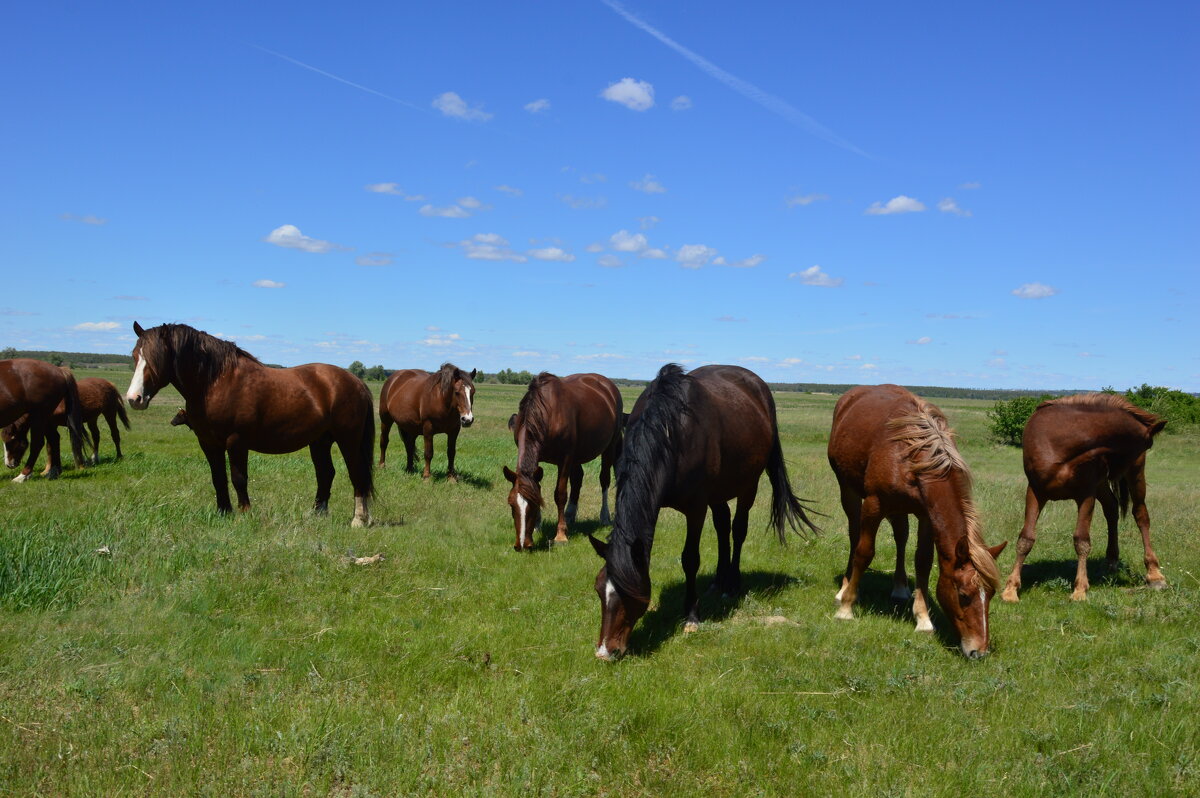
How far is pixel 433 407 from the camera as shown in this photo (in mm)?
15484

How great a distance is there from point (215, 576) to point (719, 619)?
478 centimetres

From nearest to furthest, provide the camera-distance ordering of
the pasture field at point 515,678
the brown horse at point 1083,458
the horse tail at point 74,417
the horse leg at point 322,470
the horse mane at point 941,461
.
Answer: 1. the pasture field at point 515,678
2. the horse mane at point 941,461
3. the brown horse at point 1083,458
4. the horse leg at point 322,470
5. the horse tail at point 74,417

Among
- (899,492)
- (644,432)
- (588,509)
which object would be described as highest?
(644,432)

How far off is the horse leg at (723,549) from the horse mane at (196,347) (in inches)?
247

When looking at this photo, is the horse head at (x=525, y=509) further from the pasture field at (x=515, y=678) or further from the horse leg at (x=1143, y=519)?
the horse leg at (x=1143, y=519)

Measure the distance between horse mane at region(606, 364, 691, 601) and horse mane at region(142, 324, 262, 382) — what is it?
18.5 ft

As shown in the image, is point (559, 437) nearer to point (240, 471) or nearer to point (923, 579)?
point (240, 471)

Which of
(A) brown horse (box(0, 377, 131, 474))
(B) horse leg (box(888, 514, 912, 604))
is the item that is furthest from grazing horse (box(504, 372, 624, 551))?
(A) brown horse (box(0, 377, 131, 474))

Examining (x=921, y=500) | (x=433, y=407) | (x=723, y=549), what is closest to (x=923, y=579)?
(x=921, y=500)

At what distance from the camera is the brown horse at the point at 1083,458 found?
738cm

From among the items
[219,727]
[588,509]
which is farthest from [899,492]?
[588,509]

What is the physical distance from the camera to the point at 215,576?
6562mm

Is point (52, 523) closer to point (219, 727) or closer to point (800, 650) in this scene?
point (219, 727)

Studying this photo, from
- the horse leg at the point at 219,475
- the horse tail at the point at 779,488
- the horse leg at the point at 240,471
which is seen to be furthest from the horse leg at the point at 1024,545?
the horse leg at the point at 219,475
